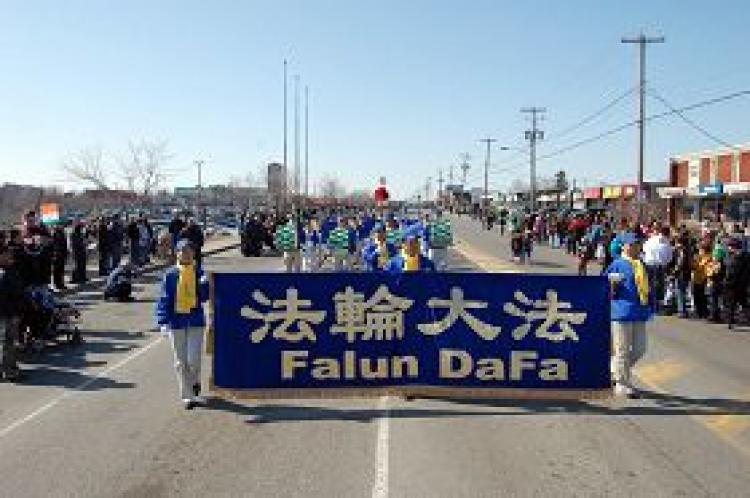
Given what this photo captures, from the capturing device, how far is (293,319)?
10898mm

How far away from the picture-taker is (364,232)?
106ft

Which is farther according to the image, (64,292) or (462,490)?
(64,292)

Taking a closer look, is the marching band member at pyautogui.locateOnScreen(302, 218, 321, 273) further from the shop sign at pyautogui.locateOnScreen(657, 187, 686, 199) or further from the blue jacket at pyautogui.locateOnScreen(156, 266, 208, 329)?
the shop sign at pyautogui.locateOnScreen(657, 187, 686, 199)

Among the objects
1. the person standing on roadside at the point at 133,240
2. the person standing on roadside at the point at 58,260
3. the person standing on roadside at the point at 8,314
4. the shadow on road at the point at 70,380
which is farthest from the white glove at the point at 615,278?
the person standing on roadside at the point at 133,240

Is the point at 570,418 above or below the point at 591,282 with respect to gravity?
below

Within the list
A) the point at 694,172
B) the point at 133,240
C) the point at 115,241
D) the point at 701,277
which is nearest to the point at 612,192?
the point at 694,172

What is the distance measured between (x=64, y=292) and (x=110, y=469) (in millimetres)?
16293

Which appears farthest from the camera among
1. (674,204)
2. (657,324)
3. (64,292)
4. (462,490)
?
→ (674,204)

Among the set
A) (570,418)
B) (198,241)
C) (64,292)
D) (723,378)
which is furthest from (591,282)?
(198,241)

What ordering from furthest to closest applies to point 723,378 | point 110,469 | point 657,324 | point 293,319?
point 657,324 → point 723,378 → point 293,319 → point 110,469

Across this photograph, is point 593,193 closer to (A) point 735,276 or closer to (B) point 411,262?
(A) point 735,276

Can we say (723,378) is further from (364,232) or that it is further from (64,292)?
(364,232)

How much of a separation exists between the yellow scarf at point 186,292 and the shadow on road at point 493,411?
3.45 feet

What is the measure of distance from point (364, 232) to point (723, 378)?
20.3 metres
